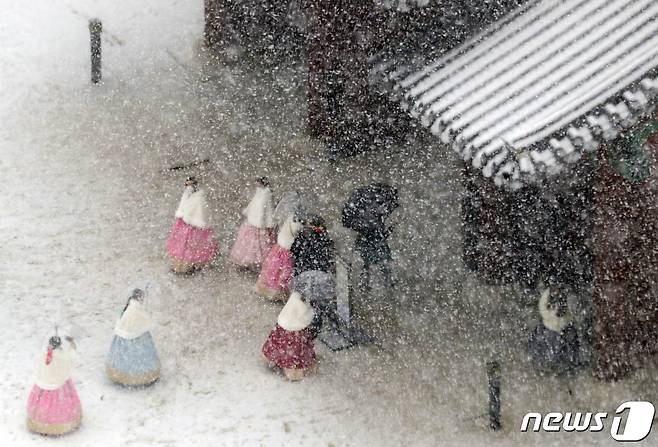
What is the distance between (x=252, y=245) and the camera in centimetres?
1316

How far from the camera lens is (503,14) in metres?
11.7

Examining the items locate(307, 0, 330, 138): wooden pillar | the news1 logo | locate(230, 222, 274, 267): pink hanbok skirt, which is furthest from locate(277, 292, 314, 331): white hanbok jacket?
locate(307, 0, 330, 138): wooden pillar

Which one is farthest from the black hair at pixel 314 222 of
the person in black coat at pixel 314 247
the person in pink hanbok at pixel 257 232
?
the person in pink hanbok at pixel 257 232

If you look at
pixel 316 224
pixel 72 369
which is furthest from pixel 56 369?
pixel 316 224

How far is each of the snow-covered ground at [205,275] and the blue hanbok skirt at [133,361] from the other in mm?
149

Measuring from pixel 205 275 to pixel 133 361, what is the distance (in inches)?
84.7

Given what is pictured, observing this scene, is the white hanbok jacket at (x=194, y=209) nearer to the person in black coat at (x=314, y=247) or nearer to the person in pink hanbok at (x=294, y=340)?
the person in black coat at (x=314, y=247)

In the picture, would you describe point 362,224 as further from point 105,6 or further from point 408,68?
point 105,6

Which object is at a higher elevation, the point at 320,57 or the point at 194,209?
the point at 320,57

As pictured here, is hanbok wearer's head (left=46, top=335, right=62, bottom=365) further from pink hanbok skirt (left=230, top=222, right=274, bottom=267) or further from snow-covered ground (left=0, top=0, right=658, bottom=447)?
pink hanbok skirt (left=230, top=222, right=274, bottom=267)

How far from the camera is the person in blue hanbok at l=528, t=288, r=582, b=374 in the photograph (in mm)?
11820

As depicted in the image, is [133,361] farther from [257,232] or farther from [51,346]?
[257,232]

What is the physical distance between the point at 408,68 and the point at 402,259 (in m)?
2.74

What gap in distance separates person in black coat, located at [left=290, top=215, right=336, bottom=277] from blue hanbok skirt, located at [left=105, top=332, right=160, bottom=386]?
75.4 inches
